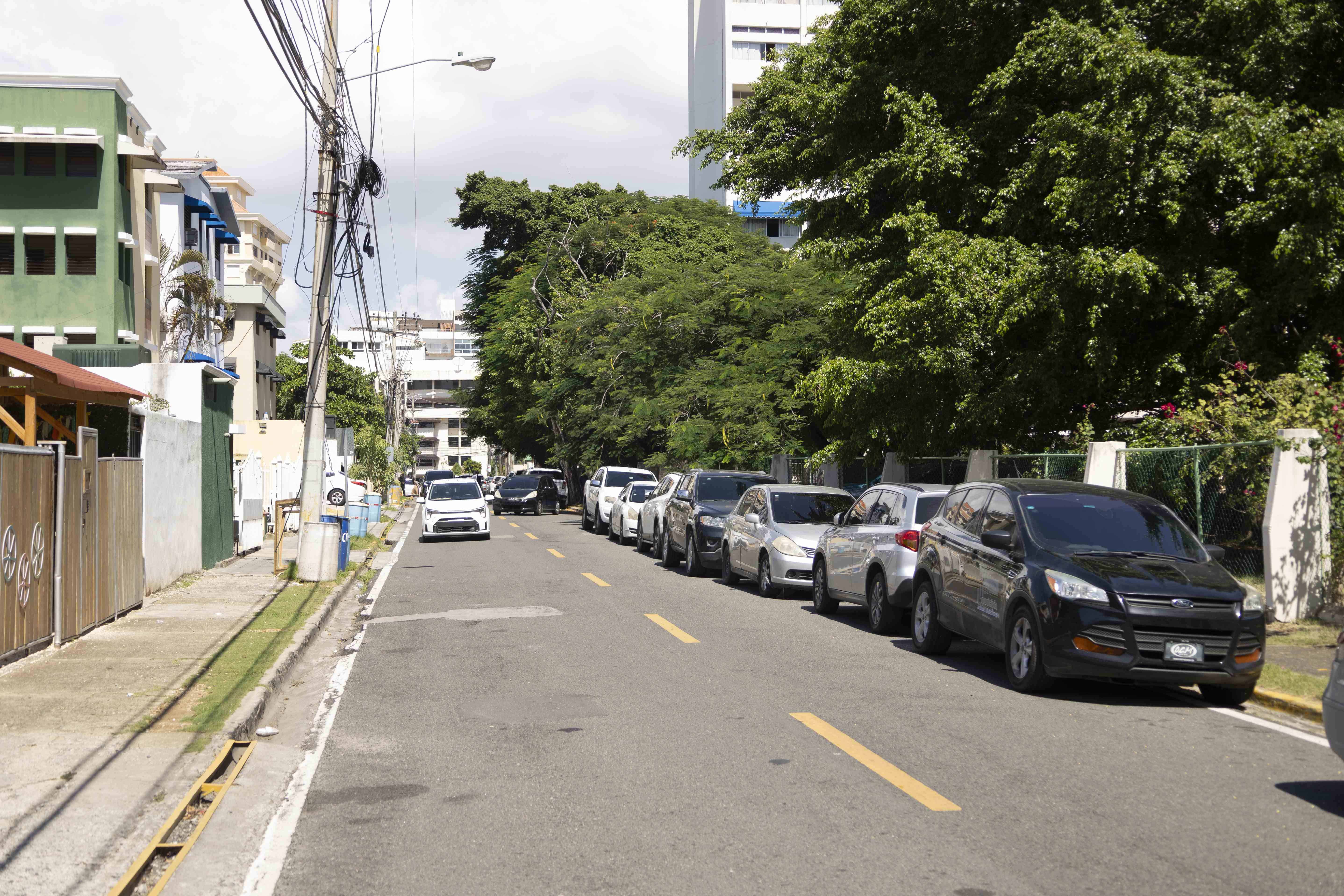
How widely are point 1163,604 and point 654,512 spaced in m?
17.3

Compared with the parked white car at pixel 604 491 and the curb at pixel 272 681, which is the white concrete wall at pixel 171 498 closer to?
the curb at pixel 272 681

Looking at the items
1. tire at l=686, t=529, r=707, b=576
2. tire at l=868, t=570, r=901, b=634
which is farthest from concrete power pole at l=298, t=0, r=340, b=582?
tire at l=868, t=570, r=901, b=634

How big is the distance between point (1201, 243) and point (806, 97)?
810cm

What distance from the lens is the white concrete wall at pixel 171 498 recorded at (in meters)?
16.7

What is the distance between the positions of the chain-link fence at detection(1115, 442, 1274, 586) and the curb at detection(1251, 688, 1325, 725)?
4169mm

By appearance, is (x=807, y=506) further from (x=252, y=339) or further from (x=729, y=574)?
(x=252, y=339)

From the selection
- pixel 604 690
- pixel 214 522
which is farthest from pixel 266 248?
pixel 604 690

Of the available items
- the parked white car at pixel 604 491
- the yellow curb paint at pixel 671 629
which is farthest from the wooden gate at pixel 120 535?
the parked white car at pixel 604 491

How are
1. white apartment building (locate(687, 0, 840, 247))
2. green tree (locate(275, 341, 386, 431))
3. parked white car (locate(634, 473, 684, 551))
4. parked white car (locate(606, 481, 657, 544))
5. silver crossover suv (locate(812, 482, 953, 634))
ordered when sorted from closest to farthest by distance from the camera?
silver crossover suv (locate(812, 482, 953, 634)), parked white car (locate(634, 473, 684, 551)), parked white car (locate(606, 481, 657, 544)), green tree (locate(275, 341, 386, 431)), white apartment building (locate(687, 0, 840, 247))

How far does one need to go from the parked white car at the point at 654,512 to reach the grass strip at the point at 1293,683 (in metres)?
15.2

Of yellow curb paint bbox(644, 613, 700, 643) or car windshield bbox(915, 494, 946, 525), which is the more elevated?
car windshield bbox(915, 494, 946, 525)

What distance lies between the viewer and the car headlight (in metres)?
9.21

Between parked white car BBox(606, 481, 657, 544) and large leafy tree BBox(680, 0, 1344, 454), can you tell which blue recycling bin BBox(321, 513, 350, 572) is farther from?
parked white car BBox(606, 481, 657, 544)

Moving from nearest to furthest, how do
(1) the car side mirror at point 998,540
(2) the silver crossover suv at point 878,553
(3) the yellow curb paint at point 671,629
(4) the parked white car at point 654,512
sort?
(1) the car side mirror at point 998,540, (3) the yellow curb paint at point 671,629, (2) the silver crossover suv at point 878,553, (4) the parked white car at point 654,512
